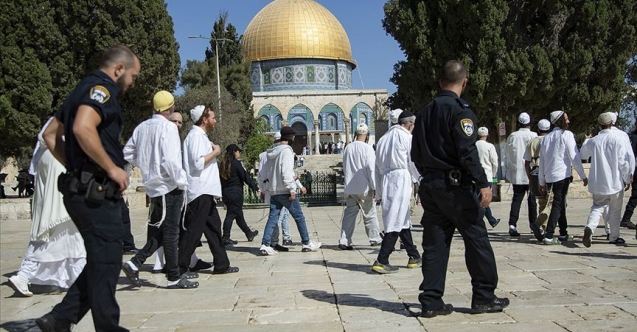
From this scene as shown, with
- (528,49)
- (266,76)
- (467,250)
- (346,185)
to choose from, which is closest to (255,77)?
(266,76)

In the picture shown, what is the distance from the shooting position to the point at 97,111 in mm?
3314

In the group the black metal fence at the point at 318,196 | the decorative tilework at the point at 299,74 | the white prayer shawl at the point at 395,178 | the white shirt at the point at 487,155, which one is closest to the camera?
the white prayer shawl at the point at 395,178

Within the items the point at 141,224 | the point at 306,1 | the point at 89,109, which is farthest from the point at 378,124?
the point at 306,1

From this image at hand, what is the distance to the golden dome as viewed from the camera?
6588cm

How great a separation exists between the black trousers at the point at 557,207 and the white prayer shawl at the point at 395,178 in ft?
8.02

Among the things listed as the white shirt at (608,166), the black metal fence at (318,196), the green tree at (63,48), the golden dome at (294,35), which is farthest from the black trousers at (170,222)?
the golden dome at (294,35)

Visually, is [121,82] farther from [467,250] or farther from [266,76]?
[266,76]

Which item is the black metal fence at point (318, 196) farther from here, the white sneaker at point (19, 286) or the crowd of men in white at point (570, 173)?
the white sneaker at point (19, 286)

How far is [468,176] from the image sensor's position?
14.3 ft

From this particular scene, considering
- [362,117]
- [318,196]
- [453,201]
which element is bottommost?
[318,196]

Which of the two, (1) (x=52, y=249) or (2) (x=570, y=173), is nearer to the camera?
(1) (x=52, y=249)

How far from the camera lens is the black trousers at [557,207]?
8039mm

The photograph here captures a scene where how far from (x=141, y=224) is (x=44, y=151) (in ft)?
28.5

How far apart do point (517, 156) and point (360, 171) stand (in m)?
2.94
